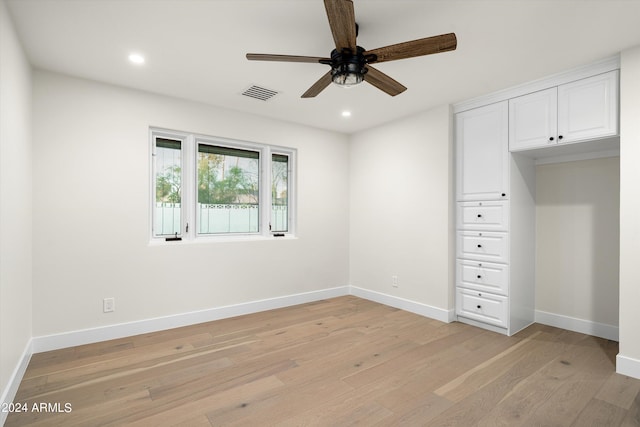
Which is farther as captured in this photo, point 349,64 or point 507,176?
point 507,176

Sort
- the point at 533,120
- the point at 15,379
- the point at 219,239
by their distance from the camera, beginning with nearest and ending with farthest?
the point at 15,379 → the point at 533,120 → the point at 219,239

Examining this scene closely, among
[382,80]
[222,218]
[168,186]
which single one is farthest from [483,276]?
[168,186]

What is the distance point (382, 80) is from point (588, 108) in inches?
72.8

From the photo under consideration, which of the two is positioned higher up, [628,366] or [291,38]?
[291,38]

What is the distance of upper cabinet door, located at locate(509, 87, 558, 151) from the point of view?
2.97 metres

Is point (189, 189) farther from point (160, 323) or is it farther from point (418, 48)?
point (418, 48)

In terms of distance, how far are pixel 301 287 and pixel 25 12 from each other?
12.1ft

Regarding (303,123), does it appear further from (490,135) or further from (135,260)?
(135,260)

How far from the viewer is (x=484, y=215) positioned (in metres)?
3.49

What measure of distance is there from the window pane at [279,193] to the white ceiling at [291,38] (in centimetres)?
130

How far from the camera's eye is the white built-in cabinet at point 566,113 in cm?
265

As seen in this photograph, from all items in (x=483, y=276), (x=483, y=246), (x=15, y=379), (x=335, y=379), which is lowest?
(x=335, y=379)

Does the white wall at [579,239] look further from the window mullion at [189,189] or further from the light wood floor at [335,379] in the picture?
the window mullion at [189,189]

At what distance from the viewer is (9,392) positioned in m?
2.03
